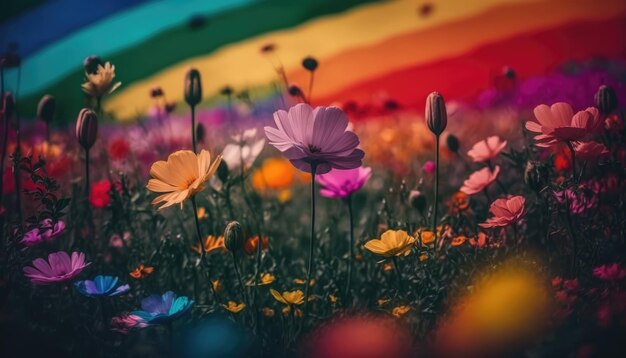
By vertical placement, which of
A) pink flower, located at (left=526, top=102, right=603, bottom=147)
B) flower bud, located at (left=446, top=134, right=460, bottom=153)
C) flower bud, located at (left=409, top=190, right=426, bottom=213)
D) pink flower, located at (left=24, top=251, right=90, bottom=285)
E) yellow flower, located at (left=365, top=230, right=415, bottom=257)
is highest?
pink flower, located at (left=526, top=102, right=603, bottom=147)

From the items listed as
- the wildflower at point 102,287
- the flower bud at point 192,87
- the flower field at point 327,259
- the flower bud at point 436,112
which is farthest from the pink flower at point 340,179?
the wildflower at point 102,287

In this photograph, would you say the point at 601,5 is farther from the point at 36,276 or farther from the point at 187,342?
the point at 36,276

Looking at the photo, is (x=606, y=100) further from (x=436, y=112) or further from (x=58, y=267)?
(x=58, y=267)

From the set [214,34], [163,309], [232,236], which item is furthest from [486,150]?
[214,34]

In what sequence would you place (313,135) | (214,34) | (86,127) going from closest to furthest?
(313,135), (86,127), (214,34)

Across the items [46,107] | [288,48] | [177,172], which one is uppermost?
[288,48]

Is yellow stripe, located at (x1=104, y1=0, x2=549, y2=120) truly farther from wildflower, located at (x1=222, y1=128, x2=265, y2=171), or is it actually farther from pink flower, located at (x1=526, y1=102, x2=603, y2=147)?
pink flower, located at (x1=526, y1=102, x2=603, y2=147)

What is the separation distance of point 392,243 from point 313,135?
204 millimetres

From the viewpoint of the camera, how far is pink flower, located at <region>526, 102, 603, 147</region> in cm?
70

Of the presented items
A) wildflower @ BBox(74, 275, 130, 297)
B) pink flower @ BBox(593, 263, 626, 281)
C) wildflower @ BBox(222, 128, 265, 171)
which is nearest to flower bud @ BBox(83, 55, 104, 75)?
wildflower @ BBox(222, 128, 265, 171)

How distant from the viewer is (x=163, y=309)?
0.74m

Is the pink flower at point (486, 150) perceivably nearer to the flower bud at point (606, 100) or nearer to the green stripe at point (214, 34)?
the flower bud at point (606, 100)

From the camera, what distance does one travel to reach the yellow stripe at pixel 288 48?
178cm

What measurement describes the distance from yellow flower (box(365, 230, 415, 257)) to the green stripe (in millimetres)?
1277
